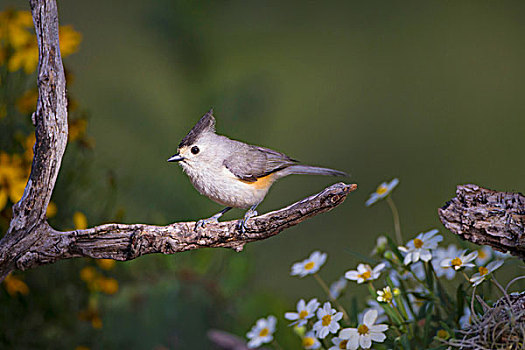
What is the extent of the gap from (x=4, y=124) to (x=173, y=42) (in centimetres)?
46

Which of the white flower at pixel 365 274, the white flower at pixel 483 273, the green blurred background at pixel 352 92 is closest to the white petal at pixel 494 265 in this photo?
the white flower at pixel 483 273

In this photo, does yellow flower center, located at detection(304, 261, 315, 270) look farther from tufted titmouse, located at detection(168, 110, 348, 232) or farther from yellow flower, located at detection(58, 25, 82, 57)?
yellow flower, located at detection(58, 25, 82, 57)

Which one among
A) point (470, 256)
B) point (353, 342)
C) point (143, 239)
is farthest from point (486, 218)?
point (143, 239)

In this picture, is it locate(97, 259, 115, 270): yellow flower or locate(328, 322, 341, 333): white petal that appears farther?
locate(97, 259, 115, 270): yellow flower


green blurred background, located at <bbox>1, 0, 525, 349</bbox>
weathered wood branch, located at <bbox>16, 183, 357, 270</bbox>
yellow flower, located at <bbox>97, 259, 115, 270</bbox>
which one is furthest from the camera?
green blurred background, located at <bbox>1, 0, 525, 349</bbox>

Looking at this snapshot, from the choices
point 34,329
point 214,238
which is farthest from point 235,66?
point 214,238

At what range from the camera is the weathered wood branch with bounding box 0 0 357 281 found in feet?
1.48

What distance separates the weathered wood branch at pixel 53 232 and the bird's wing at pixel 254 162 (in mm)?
48

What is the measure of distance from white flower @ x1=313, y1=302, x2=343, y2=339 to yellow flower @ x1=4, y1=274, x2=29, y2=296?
1.19 ft

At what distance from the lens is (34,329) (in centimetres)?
75

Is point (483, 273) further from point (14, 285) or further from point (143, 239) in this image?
point (14, 285)

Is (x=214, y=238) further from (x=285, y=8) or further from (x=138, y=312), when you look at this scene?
(x=285, y=8)

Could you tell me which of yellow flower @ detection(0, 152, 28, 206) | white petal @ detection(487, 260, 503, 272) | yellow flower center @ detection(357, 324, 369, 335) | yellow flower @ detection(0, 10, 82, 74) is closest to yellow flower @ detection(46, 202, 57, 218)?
yellow flower @ detection(0, 152, 28, 206)

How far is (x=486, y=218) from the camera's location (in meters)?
0.48
